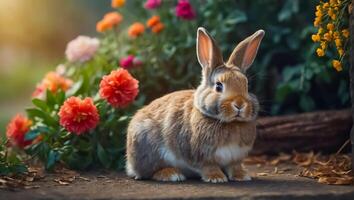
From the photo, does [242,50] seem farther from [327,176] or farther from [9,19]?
[9,19]

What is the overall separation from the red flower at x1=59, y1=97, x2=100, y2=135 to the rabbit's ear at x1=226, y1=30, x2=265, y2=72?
1056 mm

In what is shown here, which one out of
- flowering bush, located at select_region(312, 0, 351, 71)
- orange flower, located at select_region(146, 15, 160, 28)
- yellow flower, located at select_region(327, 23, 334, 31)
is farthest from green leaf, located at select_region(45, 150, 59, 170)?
yellow flower, located at select_region(327, 23, 334, 31)

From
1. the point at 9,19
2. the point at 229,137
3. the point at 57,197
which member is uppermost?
the point at 9,19

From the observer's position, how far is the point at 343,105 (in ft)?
19.8

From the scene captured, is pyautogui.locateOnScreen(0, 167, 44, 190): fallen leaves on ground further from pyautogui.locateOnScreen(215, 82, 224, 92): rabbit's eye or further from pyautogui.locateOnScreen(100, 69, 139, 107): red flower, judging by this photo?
pyautogui.locateOnScreen(215, 82, 224, 92): rabbit's eye

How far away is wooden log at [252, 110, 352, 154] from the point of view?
555cm

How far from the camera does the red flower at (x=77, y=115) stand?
16.1 ft

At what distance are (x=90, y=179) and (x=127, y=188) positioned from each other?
47 cm

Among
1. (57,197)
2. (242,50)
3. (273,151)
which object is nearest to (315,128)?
(273,151)

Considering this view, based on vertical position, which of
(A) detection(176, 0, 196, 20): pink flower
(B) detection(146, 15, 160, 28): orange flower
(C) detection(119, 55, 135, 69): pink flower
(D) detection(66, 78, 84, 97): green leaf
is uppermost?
(A) detection(176, 0, 196, 20): pink flower

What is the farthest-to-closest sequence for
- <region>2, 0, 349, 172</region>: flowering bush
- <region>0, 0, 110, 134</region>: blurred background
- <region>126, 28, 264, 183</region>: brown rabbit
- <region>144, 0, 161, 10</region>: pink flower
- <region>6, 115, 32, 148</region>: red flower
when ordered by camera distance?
<region>0, 0, 110, 134</region>: blurred background < <region>144, 0, 161, 10</region>: pink flower < <region>6, 115, 32, 148</region>: red flower < <region>2, 0, 349, 172</region>: flowering bush < <region>126, 28, 264, 183</region>: brown rabbit

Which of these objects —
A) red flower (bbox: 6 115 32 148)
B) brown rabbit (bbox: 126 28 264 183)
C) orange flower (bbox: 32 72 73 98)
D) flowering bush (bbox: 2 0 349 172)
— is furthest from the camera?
orange flower (bbox: 32 72 73 98)

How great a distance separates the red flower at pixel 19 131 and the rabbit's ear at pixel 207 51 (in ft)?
5.56

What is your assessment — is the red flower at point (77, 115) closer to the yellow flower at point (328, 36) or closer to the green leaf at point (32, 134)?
the green leaf at point (32, 134)
